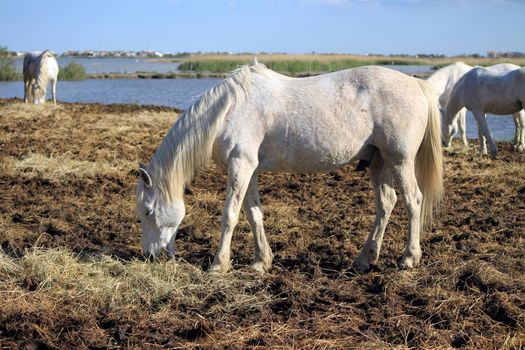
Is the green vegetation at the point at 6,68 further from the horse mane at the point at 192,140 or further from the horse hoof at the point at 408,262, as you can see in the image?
the horse hoof at the point at 408,262

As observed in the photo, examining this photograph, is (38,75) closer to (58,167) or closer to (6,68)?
(58,167)

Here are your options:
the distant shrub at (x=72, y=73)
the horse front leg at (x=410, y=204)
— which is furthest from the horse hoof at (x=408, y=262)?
the distant shrub at (x=72, y=73)

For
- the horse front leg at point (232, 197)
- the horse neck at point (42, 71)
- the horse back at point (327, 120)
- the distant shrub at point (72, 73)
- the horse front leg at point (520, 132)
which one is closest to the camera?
the horse front leg at point (232, 197)

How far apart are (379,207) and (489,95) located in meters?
6.94

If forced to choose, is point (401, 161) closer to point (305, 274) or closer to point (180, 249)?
point (305, 274)

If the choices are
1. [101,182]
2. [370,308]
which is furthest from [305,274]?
[101,182]

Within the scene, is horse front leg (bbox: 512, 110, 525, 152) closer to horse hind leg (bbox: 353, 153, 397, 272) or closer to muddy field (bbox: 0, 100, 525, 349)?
muddy field (bbox: 0, 100, 525, 349)

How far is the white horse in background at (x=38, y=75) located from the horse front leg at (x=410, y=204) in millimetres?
15706

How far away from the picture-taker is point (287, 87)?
5.36 m

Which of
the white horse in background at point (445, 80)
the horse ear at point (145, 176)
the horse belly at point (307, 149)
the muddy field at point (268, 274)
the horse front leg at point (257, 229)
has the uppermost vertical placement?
the white horse in background at point (445, 80)

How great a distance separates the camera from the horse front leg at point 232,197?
16.6 ft

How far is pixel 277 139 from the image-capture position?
521cm

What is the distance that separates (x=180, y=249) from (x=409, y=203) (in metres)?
2.05

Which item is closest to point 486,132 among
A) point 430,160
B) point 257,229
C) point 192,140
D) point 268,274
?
point 430,160
